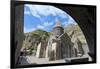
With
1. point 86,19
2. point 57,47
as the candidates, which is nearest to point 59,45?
point 57,47

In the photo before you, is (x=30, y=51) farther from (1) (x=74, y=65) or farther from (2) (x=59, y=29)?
(1) (x=74, y=65)

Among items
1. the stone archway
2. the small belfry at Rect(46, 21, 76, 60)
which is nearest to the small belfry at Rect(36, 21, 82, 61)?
the small belfry at Rect(46, 21, 76, 60)

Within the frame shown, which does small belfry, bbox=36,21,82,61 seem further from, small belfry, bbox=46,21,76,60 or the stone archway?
the stone archway

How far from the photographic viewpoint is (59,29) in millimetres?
2486

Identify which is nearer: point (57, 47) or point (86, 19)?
point (57, 47)

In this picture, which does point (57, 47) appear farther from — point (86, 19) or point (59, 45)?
point (86, 19)

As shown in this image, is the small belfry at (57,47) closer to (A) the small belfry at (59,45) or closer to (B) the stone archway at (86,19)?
(A) the small belfry at (59,45)

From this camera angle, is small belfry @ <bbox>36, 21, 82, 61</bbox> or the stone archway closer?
small belfry @ <bbox>36, 21, 82, 61</bbox>

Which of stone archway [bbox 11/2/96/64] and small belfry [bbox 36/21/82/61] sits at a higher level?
stone archway [bbox 11/2/96/64]

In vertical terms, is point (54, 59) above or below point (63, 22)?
below

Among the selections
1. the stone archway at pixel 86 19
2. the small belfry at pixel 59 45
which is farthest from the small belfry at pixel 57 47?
the stone archway at pixel 86 19

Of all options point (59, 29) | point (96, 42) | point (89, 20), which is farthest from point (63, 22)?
point (96, 42)

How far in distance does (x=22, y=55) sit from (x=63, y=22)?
0.66 m

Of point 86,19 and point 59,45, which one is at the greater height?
point 86,19
